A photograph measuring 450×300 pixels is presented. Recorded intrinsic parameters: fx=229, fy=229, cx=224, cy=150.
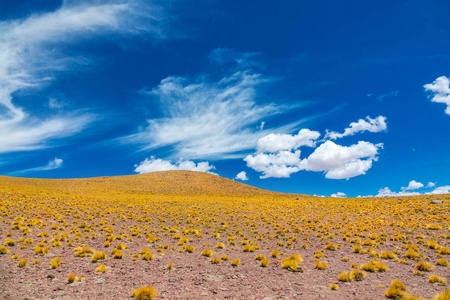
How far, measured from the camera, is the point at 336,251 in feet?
52.7

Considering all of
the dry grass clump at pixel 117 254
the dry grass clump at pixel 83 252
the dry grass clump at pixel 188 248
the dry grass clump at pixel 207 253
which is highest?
the dry grass clump at pixel 83 252

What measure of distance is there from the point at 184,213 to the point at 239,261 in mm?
16240

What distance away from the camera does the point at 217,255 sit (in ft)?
47.9

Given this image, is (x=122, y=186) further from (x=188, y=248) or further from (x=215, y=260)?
(x=215, y=260)

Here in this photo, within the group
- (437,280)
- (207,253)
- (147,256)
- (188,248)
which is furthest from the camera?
(188,248)

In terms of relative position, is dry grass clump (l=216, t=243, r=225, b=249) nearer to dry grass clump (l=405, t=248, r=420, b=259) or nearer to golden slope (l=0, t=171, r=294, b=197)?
dry grass clump (l=405, t=248, r=420, b=259)

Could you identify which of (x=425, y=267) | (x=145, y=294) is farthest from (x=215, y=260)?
(x=425, y=267)

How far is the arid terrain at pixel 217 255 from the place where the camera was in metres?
9.33

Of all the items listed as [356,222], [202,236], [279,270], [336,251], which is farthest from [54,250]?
[356,222]

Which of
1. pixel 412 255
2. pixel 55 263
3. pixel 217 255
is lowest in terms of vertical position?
pixel 412 255

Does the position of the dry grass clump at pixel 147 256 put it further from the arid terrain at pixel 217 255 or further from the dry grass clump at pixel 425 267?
the dry grass clump at pixel 425 267

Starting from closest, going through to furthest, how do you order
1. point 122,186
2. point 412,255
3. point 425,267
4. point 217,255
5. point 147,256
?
point 425,267, point 147,256, point 412,255, point 217,255, point 122,186

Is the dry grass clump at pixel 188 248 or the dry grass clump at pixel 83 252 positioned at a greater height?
the dry grass clump at pixel 83 252

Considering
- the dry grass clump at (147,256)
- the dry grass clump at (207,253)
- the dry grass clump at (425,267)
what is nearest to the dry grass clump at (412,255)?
the dry grass clump at (425,267)
